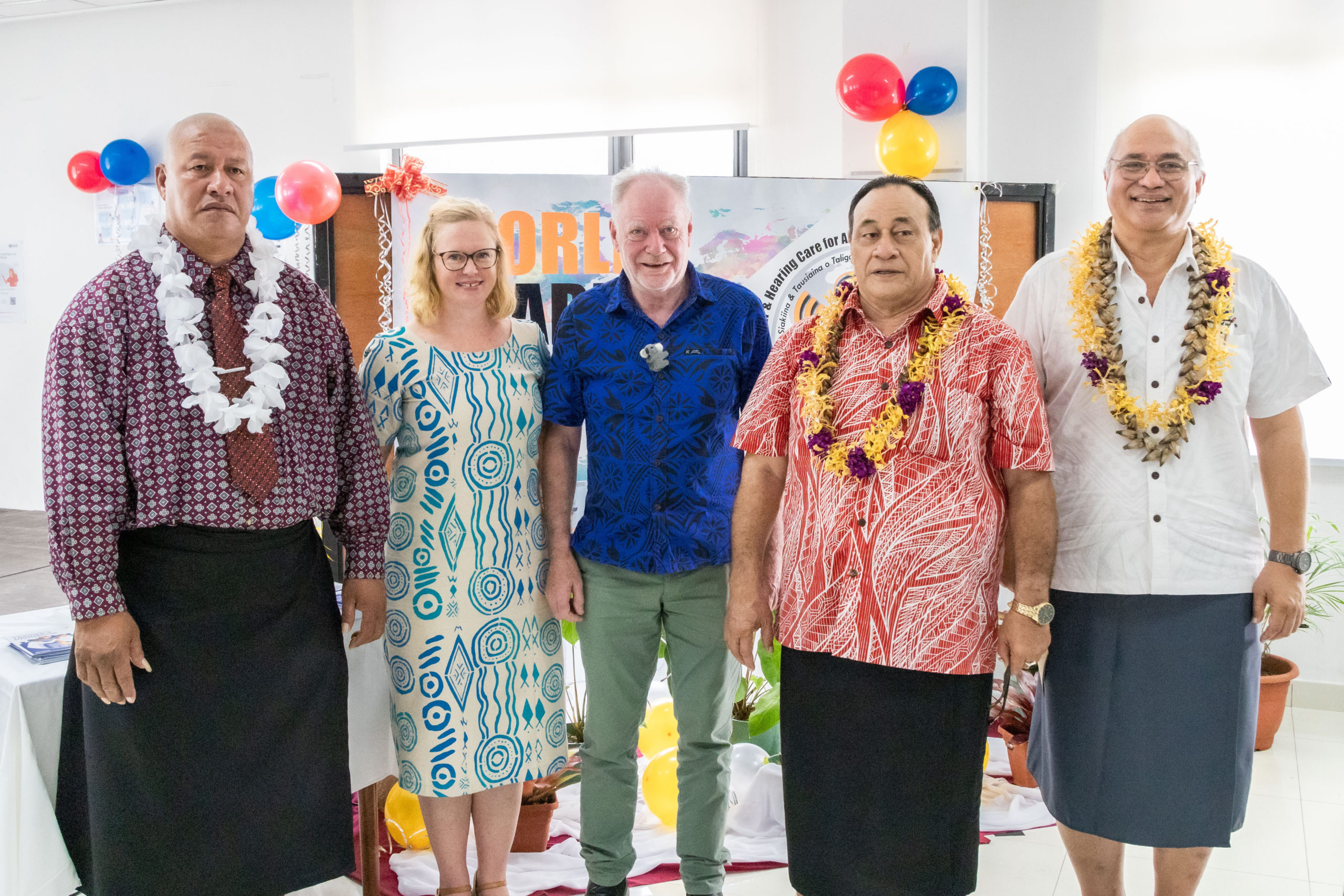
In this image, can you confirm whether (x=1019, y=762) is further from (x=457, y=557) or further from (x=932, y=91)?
(x=932, y=91)

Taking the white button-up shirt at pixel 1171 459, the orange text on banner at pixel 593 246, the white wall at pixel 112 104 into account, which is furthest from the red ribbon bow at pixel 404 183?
the white wall at pixel 112 104

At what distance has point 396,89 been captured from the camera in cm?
584

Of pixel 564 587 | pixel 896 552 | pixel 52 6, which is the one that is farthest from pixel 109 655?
pixel 52 6

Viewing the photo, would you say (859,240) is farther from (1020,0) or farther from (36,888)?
(1020,0)

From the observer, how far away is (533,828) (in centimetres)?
271

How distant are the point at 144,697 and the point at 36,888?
45 centimetres

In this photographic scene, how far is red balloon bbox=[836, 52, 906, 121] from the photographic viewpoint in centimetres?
375

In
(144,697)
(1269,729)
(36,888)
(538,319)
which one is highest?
(538,319)

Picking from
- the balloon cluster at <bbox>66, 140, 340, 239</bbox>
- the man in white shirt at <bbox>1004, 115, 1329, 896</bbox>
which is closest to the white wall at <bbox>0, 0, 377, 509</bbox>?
the balloon cluster at <bbox>66, 140, 340, 239</bbox>

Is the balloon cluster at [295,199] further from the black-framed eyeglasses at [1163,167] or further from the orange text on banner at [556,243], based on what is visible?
the black-framed eyeglasses at [1163,167]

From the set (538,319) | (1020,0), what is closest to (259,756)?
(538,319)

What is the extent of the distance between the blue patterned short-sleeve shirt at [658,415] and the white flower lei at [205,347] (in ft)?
2.04

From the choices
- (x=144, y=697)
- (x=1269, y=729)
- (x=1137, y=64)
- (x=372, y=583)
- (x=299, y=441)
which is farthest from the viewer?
(x=1137, y=64)

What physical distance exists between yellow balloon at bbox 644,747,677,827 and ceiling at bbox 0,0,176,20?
626 centimetres
